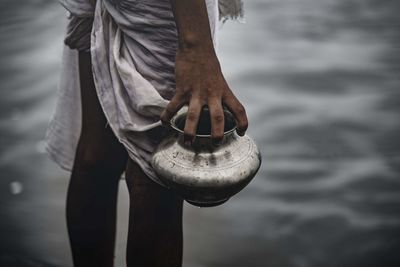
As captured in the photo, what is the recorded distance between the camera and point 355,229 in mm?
2711

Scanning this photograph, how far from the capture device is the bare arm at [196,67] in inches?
61.9

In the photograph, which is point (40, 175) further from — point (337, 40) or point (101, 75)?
point (337, 40)

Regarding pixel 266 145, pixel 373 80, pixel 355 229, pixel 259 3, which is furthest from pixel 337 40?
pixel 355 229

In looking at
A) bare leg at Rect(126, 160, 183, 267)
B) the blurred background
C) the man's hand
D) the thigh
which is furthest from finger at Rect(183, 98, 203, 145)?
the blurred background

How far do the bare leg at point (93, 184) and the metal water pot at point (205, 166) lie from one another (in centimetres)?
43

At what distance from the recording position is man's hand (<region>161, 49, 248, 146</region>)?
61.2 inches

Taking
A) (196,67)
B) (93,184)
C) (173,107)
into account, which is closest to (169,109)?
(173,107)

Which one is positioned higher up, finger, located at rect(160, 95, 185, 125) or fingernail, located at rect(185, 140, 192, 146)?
finger, located at rect(160, 95, 185, 125)

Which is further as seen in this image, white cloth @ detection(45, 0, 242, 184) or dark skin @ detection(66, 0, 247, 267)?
white cloth @ detection(45, 0, 242, 184)

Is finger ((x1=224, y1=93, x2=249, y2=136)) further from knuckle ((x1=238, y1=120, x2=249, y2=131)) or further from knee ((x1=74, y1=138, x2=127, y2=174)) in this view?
knee ((x1=74, y1=138, x2=127, y2=174))

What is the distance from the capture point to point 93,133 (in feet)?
6.75

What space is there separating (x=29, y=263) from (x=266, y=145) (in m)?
1.33

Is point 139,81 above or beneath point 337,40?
above

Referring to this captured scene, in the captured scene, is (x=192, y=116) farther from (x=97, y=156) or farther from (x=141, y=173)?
(x=97, y=156)
